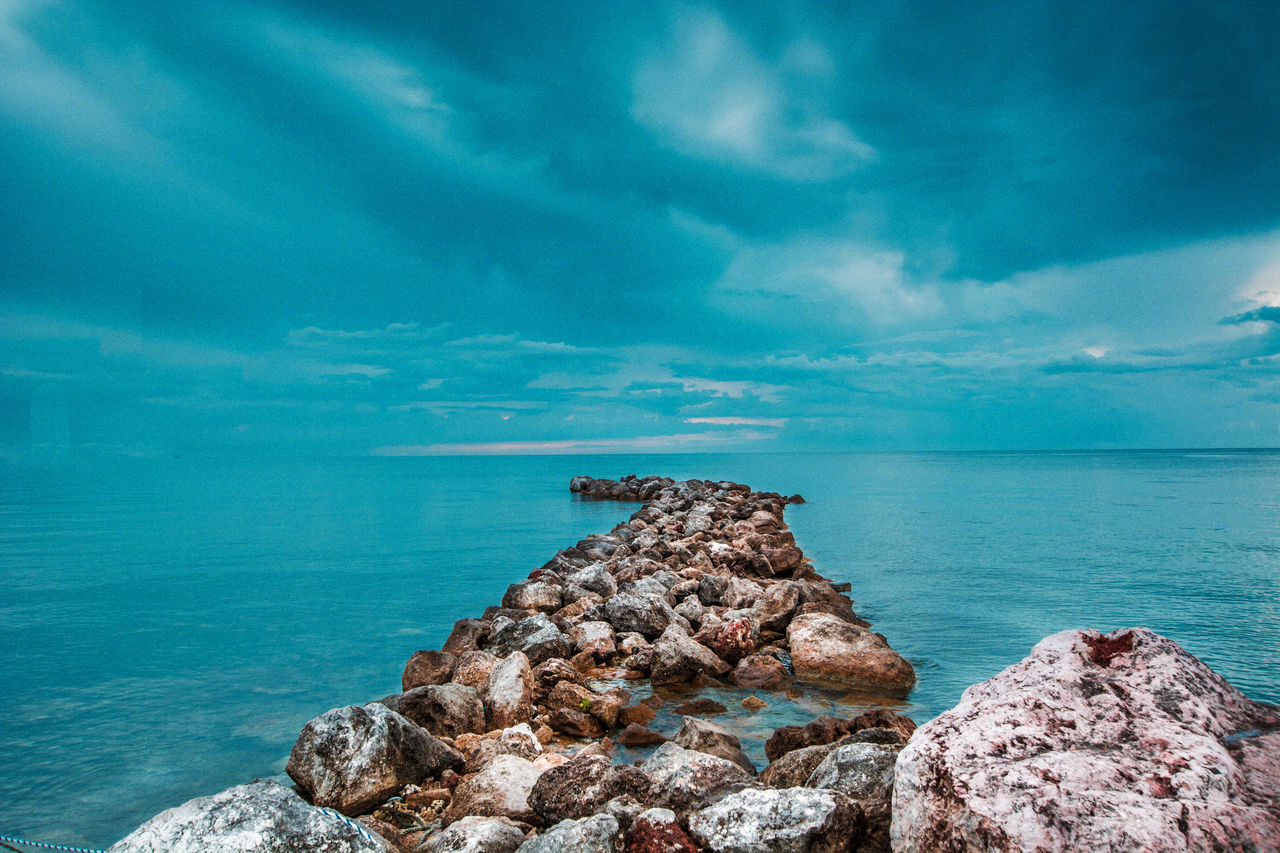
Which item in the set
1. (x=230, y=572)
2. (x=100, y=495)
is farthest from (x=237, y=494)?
(x=230, y=572)

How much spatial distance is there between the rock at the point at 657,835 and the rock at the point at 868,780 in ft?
3.53

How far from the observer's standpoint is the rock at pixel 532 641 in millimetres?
10188

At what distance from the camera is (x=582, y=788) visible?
5340 millimetres

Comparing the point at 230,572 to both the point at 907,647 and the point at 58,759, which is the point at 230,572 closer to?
the point at 58,759

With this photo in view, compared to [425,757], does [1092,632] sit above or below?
above

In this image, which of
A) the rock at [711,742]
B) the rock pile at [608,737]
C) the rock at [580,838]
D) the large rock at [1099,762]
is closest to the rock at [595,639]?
the rock pile at [608,737]

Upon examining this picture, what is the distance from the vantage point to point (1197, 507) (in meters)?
39.7

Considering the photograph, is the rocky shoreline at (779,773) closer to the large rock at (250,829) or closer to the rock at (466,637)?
the large rock at (250,829)

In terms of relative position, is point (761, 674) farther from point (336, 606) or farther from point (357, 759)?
point (336, 606)

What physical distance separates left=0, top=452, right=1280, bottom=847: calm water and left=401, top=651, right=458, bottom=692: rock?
4.73 feet

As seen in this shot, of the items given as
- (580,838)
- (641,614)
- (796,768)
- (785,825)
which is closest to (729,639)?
(641,614)

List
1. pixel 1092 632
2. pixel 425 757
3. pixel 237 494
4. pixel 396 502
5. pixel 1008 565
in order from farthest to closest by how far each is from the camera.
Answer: pixel 237 494 < pixel 396 502 < pixel 1008 565 < pixel 425 757 < pixel 1092 632

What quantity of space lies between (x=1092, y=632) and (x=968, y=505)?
42.7 meters

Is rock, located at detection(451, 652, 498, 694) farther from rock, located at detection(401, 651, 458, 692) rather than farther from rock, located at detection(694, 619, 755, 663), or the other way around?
rock, located at detection(694, 619, 755, 663)
